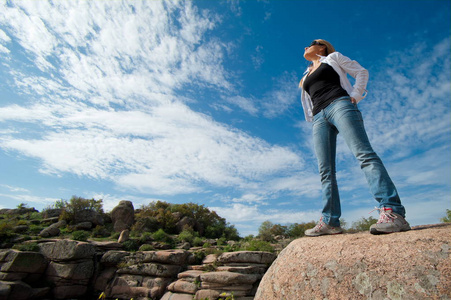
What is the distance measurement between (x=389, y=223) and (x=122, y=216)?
2328cm

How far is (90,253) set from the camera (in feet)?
43.3

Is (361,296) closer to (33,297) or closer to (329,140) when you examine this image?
(329,140)

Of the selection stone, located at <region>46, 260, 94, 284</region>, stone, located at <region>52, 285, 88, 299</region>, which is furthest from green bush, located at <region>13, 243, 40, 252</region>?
stone, located at <region>52, 285, 88, 299</region>

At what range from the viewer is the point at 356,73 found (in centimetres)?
283

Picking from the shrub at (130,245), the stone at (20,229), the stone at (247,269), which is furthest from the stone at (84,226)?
the stone at (247,269)

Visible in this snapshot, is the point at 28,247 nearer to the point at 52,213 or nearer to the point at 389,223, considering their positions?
the point at 52,213

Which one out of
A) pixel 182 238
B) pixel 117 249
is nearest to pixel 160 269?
pixel 117 249

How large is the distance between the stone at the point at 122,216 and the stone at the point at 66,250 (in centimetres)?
780

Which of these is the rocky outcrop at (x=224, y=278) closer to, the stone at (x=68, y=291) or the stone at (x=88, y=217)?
the stone at (x=68, y=291)

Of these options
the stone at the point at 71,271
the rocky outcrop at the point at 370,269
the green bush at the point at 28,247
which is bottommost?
the stone at the point at 71,271

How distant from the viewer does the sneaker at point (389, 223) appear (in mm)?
2084

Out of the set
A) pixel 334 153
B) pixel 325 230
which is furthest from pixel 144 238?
pixel 334 153

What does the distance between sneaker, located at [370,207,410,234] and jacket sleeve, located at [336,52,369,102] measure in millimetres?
1256

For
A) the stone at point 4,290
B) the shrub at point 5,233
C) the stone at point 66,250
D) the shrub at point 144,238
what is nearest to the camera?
the stone at point 4,290
